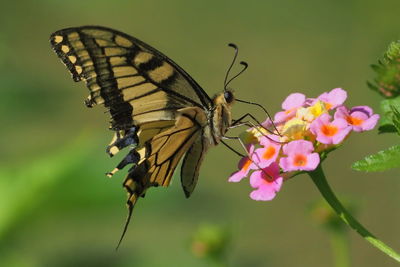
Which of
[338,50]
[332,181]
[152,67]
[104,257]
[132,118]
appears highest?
[152,67]

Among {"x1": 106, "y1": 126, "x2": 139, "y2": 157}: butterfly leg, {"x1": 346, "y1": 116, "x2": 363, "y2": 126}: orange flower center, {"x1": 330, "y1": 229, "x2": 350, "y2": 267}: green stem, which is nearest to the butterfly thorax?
{"x1": 106, "y1": 126, "x2": 139, "y2": 157}: butterfly leg

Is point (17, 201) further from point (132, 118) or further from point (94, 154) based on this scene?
point (132, 118)

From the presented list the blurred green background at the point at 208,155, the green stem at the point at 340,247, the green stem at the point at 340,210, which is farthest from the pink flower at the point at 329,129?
the green stem at the point at 340,247

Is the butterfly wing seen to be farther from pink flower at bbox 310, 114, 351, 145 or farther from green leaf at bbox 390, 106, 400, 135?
green leaf at bbox 390, 106, 400, 135

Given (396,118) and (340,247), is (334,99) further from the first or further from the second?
(340,247)

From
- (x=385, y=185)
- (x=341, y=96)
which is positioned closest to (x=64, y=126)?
(x=385, y=185)
